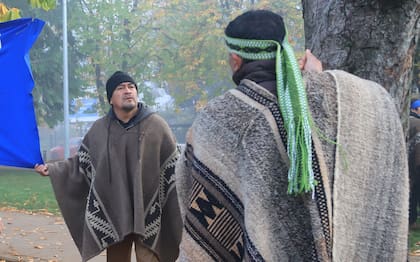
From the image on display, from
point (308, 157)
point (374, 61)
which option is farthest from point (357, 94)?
point (374, 61)

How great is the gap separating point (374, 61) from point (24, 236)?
27.9ft

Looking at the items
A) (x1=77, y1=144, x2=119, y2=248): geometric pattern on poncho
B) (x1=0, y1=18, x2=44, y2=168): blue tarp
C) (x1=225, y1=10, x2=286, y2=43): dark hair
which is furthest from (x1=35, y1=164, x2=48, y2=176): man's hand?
(x1=225, y1=10, x2=286, y2=43): dark hair

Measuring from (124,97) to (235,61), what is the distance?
3.15 meters

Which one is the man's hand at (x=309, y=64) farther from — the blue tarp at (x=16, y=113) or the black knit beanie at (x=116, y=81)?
the blue tarp at (x=16, y=113)

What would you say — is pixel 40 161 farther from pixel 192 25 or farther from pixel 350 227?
pixel 192 25

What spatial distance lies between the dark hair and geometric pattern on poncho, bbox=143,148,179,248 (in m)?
3.19

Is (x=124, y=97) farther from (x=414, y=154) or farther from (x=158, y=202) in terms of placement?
(x=414, y=154)

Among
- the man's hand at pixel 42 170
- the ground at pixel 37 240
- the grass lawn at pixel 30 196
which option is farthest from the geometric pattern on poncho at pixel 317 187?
the grass lawn at pixel 30 196

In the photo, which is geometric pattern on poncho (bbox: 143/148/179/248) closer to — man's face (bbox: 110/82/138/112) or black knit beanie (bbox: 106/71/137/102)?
man's face (bbox: 110/82/138/112)

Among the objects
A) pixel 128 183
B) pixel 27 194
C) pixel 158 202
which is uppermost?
pixel 128 183

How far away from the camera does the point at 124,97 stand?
578 cm

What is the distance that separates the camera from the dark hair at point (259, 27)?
2.64 meters

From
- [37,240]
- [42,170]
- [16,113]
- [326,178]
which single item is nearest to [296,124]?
[326,178]

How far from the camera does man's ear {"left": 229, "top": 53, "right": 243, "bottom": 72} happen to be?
8.89ft
